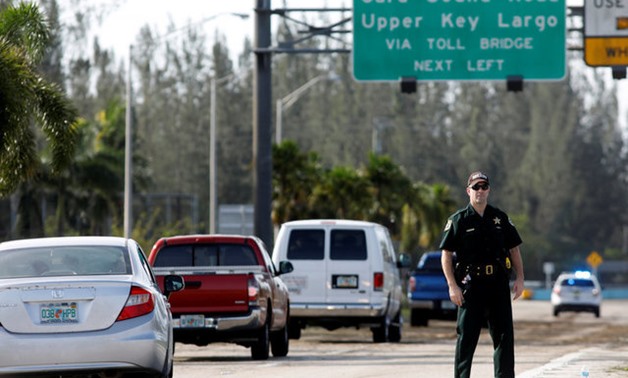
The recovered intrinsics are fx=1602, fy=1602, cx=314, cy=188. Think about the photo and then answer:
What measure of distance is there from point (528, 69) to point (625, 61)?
71.6 inches

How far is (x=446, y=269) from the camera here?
12586mm

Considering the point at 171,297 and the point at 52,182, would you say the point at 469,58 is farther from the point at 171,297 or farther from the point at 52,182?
the point at 52,182

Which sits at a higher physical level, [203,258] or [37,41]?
[37,41]

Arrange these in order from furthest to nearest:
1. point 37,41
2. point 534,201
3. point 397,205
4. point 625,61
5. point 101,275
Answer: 1. point 534,201
2. point 397,205
3. point 625,61
4. point 37,41
5. point 101,275

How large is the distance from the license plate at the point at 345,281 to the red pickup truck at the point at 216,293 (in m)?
5.31

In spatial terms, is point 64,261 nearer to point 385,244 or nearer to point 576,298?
point 385,244

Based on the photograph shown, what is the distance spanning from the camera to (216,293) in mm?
20078

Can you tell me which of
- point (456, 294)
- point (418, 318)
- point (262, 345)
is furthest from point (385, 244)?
point (456, 294)

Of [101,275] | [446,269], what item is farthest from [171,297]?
[446,269]

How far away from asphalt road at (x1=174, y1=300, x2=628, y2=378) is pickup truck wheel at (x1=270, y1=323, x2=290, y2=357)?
0.67 feet

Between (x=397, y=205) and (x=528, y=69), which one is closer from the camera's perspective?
(x=528, y=69)

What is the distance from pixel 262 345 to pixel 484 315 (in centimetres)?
818

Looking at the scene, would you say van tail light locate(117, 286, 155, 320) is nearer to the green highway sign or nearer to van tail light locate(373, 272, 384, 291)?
van tail light locate(373, 272, 384, 291)

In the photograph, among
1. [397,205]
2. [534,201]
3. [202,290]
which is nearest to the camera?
[202,290]
